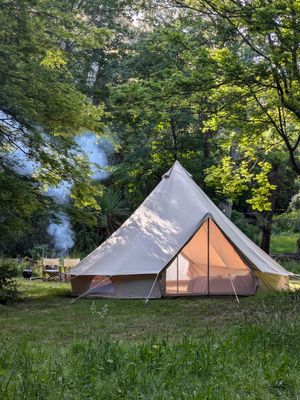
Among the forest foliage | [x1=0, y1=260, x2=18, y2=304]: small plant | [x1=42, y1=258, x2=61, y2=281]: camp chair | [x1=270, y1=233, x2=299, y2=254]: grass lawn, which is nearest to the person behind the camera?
the forest foliage

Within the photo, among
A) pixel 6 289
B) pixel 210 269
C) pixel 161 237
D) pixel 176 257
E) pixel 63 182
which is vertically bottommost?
pixel 6 289

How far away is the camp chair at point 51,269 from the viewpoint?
15250 mm

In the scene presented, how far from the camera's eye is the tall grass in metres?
3.71

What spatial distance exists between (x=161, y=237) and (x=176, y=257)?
0.60 meters

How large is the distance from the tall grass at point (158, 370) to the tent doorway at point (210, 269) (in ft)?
21.5

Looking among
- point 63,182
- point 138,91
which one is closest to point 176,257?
point 63,182

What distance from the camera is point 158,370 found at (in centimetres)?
432

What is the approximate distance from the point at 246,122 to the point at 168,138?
863cm

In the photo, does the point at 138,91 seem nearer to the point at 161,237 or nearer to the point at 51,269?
the point at 161,237

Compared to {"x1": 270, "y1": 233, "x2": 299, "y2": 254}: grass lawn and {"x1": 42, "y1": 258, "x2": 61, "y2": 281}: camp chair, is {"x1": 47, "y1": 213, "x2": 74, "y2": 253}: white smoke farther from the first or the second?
{"x1": 270, "y1": 233, "x2": 299, "y2": 254}: grass lawn

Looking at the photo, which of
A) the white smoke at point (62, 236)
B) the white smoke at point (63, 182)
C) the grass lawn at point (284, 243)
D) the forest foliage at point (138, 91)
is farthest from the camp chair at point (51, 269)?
the grass lawn at point (284, 243)

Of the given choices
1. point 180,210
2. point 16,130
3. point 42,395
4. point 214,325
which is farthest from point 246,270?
point 42,395

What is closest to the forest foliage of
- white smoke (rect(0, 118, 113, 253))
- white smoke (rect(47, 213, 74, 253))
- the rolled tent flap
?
white smoke (rect(0, 118, 113, 253))

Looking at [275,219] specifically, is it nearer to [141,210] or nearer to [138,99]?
[141,210]
